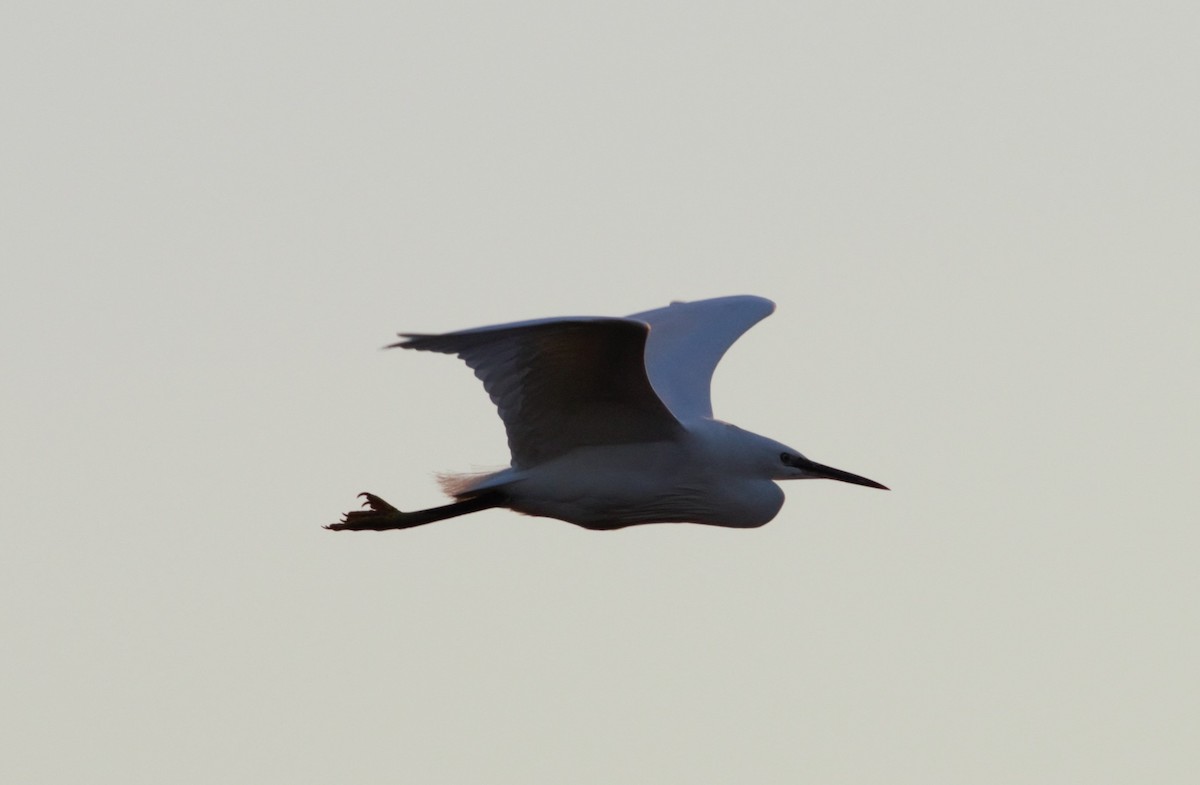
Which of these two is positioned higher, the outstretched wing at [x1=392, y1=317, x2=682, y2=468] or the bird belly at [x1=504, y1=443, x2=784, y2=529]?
the outstretched wing at [x1=392, y1=317, x2=682, y2=468]

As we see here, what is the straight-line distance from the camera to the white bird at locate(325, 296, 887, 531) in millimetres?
10188

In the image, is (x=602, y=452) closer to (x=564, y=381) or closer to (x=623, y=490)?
(x=623, y=490)

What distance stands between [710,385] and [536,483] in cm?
225

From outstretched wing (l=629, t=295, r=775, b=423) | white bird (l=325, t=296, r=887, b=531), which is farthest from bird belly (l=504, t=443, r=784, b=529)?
outstretched wing (l=629, t=295, r=775, b=423)

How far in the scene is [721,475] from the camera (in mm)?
11500

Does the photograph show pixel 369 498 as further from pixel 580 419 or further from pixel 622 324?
pixel 622 324

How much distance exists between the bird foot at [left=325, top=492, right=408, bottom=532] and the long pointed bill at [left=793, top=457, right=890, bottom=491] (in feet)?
7.82

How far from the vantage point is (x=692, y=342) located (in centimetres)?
1359

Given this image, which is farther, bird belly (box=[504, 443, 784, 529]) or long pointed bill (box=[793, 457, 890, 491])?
long pointed bill (box=[793, 457, 890, 491])

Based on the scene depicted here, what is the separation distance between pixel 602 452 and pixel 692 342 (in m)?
2.61

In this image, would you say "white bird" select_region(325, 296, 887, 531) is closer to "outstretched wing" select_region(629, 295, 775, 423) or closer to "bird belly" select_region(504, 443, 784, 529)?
"bird belly" select_region(504, 443, 784, 529)

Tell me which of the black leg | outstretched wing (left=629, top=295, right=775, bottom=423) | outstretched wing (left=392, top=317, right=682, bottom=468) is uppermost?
outstretched wing (left=629, top=295, right=775, bottom=423)

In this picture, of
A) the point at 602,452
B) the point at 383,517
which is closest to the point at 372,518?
the point at 383,517

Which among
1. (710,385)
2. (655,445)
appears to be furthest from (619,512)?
(710,385)
